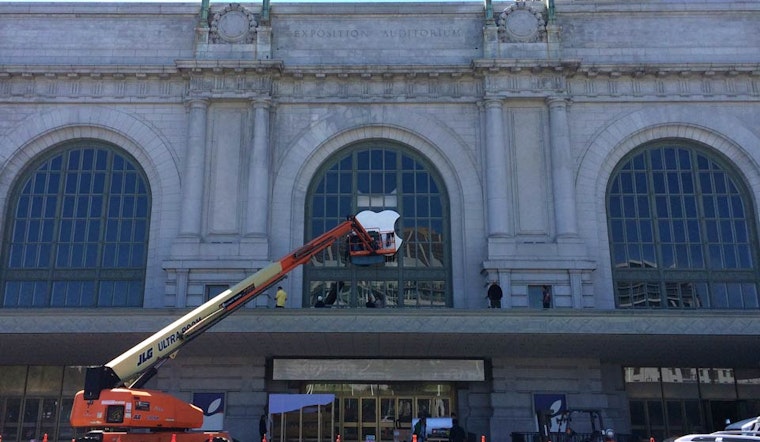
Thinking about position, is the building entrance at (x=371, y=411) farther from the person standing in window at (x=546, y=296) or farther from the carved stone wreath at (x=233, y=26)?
the carved stone wreath at (x=233, y=26)

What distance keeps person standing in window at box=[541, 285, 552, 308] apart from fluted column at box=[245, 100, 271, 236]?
11914mm

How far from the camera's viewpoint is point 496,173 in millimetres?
32188

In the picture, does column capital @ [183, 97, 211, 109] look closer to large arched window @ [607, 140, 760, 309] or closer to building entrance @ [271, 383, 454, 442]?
building entrance @ [271, 383, 454, 442]

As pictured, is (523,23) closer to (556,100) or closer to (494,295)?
(556,100)

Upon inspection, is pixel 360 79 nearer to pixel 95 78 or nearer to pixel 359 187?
pixel 359 187

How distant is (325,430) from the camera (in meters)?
30.0

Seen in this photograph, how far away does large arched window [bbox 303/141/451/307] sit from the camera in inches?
1250

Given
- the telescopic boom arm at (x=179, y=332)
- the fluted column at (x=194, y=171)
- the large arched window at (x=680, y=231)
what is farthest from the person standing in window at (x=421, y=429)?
the fluted column at (x=194, y=171)

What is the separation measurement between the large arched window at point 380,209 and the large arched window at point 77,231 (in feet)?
25.5

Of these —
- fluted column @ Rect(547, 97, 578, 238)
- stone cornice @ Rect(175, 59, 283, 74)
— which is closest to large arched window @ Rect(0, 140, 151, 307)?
stone cornice @ Rect(175, 59, 283, 74)

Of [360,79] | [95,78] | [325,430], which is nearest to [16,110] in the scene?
[95,78]

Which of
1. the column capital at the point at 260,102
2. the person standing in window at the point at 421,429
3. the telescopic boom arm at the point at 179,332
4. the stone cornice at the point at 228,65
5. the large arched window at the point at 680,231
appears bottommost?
the person standing in window at the point at 421,429

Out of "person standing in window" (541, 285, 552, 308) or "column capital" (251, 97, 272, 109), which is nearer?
"person standing in window" (541, 285, 552, 308)

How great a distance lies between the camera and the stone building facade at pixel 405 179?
30062mm
